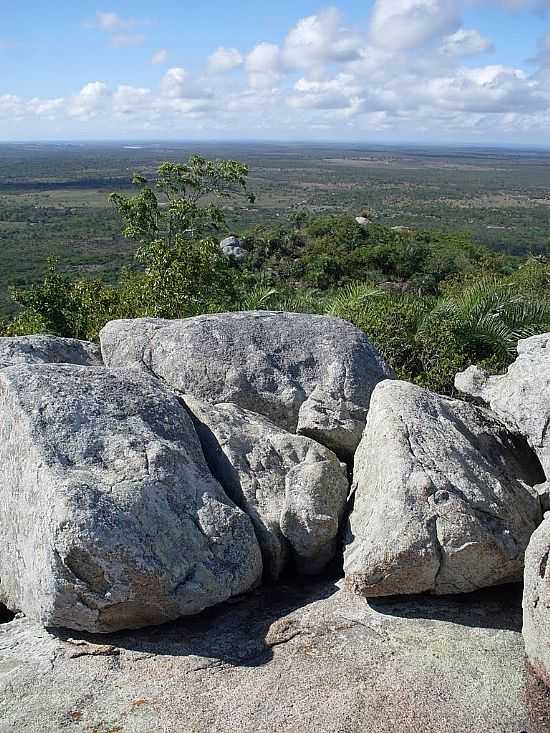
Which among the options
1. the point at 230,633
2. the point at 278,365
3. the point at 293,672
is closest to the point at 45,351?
the point at 278,365

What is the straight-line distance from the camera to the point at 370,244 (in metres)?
49.0

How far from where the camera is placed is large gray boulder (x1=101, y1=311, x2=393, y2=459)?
29.1 ft

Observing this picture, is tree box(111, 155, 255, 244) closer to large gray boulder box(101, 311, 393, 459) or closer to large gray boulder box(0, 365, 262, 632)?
large gray boulder box(101, 311, 393, 459)

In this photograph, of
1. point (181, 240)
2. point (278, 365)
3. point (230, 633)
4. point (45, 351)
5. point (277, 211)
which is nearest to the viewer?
point (230, 633)

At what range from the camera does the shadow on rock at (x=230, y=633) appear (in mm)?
6344

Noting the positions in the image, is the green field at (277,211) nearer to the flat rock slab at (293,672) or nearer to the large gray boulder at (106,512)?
the large gray boulder at (106,512)

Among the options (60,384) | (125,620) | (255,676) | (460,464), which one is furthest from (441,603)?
(60,384)

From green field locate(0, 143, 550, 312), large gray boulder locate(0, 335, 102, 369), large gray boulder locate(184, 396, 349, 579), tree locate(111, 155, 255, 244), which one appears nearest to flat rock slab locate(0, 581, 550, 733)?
large gray boulder locate(184, 396, 349, 579)

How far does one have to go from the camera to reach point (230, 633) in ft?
21.8

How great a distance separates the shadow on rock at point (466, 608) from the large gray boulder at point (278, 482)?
894mm

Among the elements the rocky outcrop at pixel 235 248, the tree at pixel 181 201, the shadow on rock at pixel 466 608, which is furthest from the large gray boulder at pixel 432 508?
the rocky outcrop at pixel 235 248

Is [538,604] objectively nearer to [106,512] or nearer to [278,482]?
[278,482]

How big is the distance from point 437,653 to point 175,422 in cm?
348

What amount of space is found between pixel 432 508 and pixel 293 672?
1.94 meters
